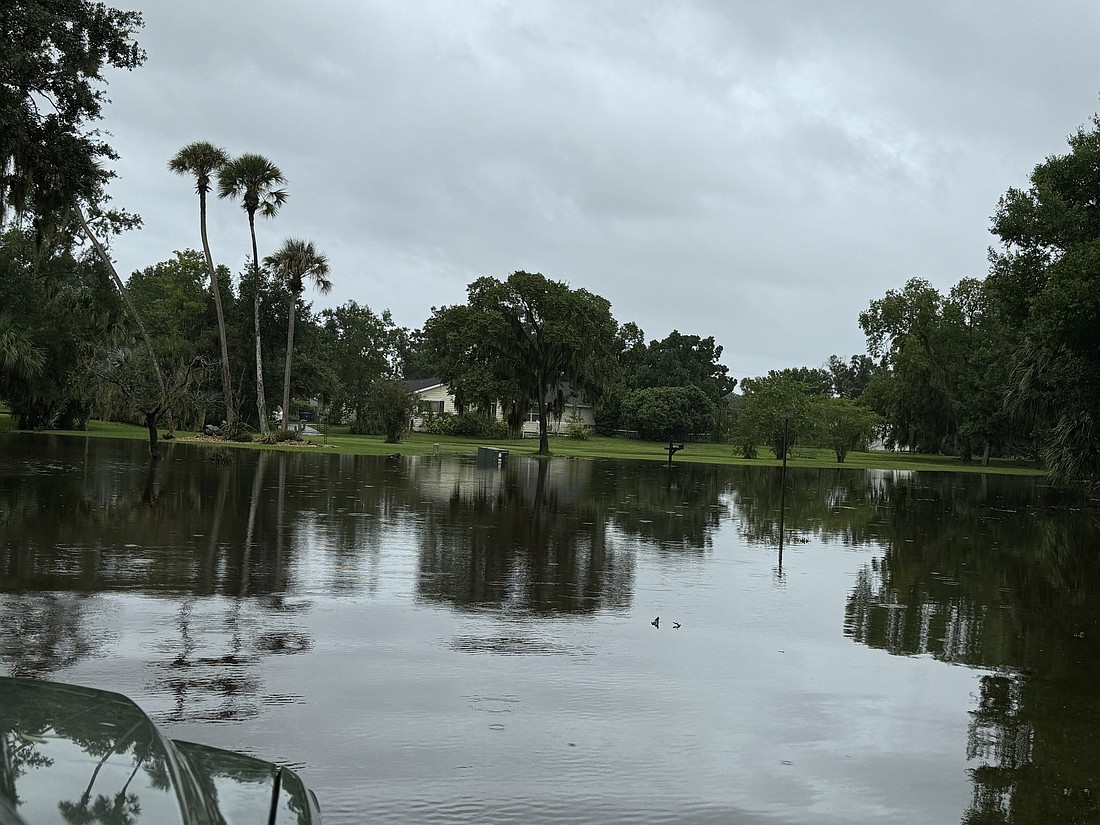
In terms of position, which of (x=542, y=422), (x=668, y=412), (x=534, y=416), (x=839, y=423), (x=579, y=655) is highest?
(x=668, y=412)

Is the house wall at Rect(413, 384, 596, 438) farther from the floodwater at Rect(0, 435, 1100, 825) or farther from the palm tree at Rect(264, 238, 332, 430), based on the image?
the floodwater at Rect(0, 435, 1100, 825)

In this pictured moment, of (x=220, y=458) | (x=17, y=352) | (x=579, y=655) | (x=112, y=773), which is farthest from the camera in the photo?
(x=17, y=352)

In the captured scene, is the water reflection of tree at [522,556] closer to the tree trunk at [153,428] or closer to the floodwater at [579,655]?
the floodwater at [579,655]

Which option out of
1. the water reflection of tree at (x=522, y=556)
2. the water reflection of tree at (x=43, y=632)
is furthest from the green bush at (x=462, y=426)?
the water reflection of tree at (x=43, y=632)

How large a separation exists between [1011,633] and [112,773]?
901cm

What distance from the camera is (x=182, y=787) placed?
263 centimetres

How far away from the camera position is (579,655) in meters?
8.14

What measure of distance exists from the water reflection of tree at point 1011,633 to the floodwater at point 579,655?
1.3 inches

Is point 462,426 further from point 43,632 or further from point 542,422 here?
point 43,632

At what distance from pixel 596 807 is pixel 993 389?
202ft

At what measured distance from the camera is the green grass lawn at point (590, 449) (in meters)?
47.7

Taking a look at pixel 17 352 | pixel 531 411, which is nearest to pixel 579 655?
pixel 17 352

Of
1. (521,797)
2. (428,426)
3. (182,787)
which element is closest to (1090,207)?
(521,797)

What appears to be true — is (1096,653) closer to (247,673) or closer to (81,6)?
(247,673)
